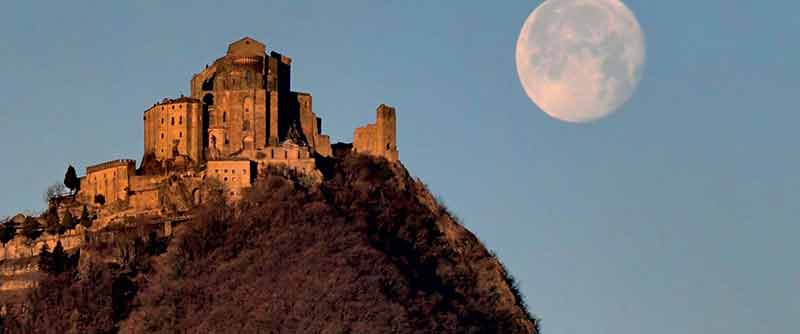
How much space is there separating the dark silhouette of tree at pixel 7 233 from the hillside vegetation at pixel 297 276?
4730mm

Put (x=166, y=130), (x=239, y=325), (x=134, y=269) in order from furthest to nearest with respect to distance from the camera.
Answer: (x=166, y=130) → (x=134, y=269) → (x=239, y=325)

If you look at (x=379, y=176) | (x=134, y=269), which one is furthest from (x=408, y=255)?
(x=134, y=269)

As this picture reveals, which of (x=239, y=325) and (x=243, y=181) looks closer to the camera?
(x=239, y=325)

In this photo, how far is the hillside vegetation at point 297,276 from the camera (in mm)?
90062

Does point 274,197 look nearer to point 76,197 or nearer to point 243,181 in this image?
point 243,181

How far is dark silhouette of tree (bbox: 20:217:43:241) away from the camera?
100250mm

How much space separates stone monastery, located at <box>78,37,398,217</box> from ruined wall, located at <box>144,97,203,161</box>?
0.04m

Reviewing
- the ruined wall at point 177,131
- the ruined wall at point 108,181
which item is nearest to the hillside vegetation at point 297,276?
the ruined wall at point 108,181

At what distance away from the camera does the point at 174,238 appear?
97.4m

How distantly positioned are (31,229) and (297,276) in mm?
14881

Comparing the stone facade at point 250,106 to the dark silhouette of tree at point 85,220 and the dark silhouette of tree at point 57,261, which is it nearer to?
the dark silhouette of tree at point 85,220

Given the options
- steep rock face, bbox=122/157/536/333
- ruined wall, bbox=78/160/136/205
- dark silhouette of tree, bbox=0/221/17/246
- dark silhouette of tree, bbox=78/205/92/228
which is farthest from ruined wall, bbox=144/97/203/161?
dark silhouette of tree, bbox=0/221/17/246

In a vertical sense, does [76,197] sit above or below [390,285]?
above

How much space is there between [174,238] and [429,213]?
1350 cm
